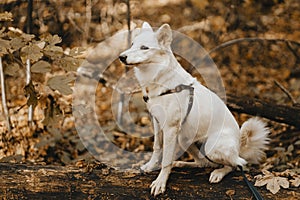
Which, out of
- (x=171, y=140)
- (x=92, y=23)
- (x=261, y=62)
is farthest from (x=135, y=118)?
(x=171, y=140)

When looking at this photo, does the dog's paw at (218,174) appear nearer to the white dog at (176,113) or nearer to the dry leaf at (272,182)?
the white dog at (176,113)

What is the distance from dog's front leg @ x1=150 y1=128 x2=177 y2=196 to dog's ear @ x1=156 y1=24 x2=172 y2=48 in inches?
15.1

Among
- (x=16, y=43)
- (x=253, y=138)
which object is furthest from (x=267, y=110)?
(x=16, y=43)

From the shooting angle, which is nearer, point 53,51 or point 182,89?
point 182,89

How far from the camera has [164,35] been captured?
2.14 metres

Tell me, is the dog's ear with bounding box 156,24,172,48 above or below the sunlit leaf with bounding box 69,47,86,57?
above

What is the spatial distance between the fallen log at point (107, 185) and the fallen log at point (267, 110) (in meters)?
1.00

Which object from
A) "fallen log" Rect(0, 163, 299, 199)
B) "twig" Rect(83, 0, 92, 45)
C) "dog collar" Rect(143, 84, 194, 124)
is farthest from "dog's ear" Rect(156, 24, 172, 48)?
"twig" Rect(83, 0, 92, 45)

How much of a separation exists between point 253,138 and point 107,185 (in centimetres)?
77

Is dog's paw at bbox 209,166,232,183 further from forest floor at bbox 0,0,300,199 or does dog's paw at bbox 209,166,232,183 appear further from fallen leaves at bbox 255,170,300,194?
forest floor at bbox 0,0,300,199

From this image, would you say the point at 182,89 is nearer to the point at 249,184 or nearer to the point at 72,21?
the point at 249,184

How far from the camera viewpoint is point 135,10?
534 centimetres

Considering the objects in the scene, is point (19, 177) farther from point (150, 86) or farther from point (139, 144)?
point (139, 144)

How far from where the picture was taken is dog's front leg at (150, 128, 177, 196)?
7.19 feet
